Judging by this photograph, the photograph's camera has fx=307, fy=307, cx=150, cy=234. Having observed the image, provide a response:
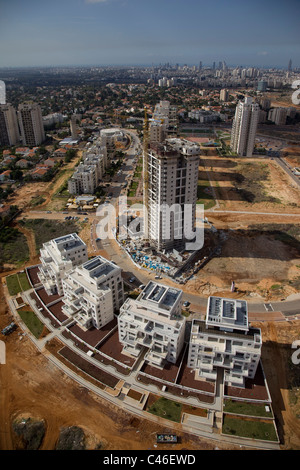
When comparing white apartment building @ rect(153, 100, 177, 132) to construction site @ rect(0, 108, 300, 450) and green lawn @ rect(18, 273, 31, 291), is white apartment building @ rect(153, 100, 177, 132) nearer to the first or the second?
construction site @ rect(0, 108, 300, 450)

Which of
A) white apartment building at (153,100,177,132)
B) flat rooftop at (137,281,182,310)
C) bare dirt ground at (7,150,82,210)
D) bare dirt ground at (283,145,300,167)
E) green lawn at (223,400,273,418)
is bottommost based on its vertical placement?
green lawn at (223,400,273,418)

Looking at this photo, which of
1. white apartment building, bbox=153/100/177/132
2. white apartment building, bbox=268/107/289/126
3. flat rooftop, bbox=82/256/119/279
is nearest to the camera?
flat rooftop, bbox=82/256/119/279

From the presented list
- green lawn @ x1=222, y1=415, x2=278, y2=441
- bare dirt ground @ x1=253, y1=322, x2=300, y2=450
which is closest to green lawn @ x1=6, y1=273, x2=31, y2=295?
green lawn @ x1=222, y1=415, x2=278, y2=441

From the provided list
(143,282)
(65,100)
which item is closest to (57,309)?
(143,282)

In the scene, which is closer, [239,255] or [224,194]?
[239,255]

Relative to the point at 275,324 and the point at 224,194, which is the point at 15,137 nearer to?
the point at 224,194

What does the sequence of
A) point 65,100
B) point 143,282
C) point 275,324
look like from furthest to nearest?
point 65,100, point 143,282, point 275,324
